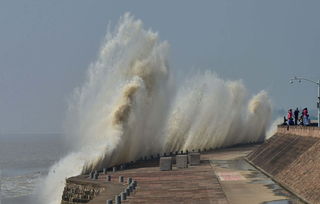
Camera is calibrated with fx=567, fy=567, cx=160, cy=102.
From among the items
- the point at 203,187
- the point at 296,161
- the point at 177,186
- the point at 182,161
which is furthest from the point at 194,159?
the point at 203,187

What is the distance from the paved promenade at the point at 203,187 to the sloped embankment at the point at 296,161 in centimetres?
63

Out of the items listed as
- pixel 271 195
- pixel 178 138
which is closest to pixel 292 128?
pixel 271 195

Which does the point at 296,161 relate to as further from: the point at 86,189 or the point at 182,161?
the point at 86,189

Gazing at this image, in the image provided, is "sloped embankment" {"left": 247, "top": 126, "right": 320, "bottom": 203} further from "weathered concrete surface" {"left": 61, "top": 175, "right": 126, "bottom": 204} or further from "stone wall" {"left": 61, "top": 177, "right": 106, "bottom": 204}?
"stone wall" {"left": 61, "top": 177, "right": 106, "bottom": 204}

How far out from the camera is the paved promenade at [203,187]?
2338 cm

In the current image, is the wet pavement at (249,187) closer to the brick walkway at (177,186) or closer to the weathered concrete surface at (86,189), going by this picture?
the brick walkway at (177,186)

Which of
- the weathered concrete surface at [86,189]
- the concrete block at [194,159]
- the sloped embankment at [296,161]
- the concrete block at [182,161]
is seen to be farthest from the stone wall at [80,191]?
the concrete block at [194,159]

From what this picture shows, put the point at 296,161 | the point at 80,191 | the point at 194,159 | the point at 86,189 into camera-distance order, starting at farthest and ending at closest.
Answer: the point at 194,159 < the point at 80,191 < the point at 86,189 < the point at 296,161

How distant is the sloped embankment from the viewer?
23.8 meters

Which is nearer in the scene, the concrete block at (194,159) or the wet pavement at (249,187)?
the wet pavement at (249,187)

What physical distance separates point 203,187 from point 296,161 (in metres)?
5.76

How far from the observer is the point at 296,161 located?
29.5 m

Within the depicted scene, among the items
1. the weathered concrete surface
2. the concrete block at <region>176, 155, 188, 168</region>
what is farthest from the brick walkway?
the weathered concrete surface

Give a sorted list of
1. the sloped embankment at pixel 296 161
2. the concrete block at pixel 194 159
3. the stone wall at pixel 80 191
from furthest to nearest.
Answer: the concrete block at pixel 194 159 < the stone wall at pixel 80 191 < the sloped embankment at pixel 296 161
